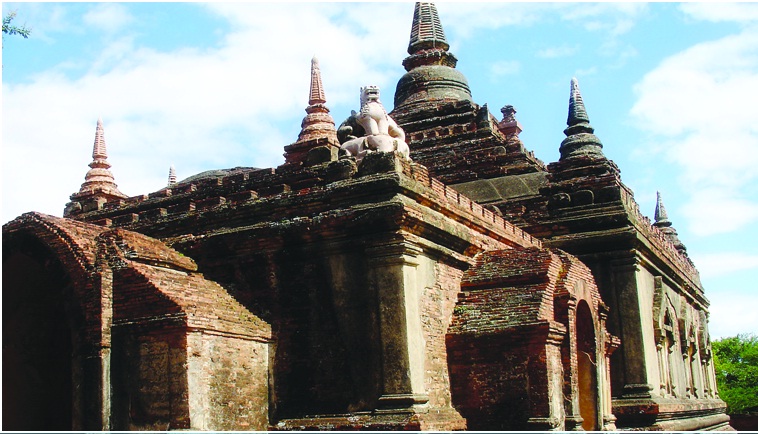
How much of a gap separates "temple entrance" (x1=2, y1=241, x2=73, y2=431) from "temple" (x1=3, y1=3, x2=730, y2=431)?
0.02 m

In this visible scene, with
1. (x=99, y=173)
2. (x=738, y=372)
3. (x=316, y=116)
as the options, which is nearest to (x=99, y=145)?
(x=99, y=173)

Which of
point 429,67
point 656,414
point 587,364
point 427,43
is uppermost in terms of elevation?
point 427,43

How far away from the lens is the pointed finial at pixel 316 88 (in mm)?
26656

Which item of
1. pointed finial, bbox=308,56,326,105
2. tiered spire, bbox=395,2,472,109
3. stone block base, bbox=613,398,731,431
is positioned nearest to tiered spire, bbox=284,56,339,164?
pointed finial, bbox=308,56,326,105

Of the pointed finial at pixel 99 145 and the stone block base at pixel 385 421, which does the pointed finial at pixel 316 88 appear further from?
the stone block base at pixel 385 421

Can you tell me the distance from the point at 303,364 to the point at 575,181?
8.79 meters

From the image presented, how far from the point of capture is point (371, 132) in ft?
49.8

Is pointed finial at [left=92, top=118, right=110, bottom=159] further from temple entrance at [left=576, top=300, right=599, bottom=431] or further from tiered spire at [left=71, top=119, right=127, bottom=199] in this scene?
temple entrance at [left=576, top=300, right=599, bottom=431]

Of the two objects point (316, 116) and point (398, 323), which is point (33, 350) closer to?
point (398, 323)

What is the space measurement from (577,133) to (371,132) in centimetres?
1072

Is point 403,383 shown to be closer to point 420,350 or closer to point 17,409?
point 420,350

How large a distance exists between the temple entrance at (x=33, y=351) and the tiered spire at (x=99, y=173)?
10.5 metres

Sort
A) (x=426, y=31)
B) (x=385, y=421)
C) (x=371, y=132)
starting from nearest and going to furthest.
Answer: (x=385, y=421)
(x=371, y=132)
(x=426, y=31)

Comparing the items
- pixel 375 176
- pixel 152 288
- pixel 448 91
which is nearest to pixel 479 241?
pixel 375 176
